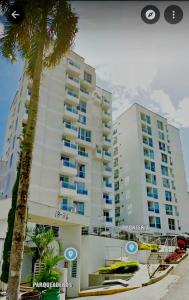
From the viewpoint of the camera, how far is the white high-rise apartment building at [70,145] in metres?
30.7

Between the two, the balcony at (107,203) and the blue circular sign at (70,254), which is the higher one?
the balcony at (107,203)

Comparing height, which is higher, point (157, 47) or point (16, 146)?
point (16, 146)

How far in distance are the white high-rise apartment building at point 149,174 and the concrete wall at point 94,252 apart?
57.0 feet

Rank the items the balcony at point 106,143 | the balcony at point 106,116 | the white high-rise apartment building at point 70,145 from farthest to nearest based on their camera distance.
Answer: the balcony at point 106,116, the balcony at point 106,143, the white high-rise apartment building at point 70,145

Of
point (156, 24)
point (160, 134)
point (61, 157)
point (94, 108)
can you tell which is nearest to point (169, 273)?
point (156, 24)

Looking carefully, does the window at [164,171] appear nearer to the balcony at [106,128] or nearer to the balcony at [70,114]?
the balcony at [106,128]

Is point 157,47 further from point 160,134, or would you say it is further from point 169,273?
point 160,134

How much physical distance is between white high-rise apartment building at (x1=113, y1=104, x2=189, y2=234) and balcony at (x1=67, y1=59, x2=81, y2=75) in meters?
14.4

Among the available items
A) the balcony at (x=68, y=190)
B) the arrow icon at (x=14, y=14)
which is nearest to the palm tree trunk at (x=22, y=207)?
the arrow icon at (x=14, y=14)

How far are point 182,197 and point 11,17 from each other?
47862 mm

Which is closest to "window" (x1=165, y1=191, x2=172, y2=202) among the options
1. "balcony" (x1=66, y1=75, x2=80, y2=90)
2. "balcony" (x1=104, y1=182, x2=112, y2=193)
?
"balcony" (x1=104, y1=182, x2=112, y2=193)

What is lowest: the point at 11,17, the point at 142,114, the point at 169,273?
the point at 169,273

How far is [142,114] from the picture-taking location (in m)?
49.4

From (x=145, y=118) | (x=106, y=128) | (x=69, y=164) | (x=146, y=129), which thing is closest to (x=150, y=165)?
(x=146, y=129)
